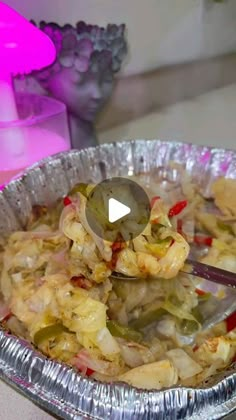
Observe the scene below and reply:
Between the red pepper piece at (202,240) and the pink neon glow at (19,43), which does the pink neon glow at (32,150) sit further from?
the red pepper piece at (202,240)

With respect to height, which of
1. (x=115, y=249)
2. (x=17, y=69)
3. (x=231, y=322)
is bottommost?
(x=231, y=322)

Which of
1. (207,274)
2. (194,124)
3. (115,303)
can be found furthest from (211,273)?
(194,124)

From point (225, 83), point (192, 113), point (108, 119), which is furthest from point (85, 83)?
point (225, 83)

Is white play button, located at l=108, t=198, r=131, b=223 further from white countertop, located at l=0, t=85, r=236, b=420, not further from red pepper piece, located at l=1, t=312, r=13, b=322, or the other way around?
white countertop, located at l=0, t=85, r=236, b=420

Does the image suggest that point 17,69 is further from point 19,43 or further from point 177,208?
point 177,208

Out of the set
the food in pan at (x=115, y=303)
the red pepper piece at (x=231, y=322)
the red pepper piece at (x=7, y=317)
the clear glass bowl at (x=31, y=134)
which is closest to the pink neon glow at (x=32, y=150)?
the clear glass bowl at (x=31, y=134)
